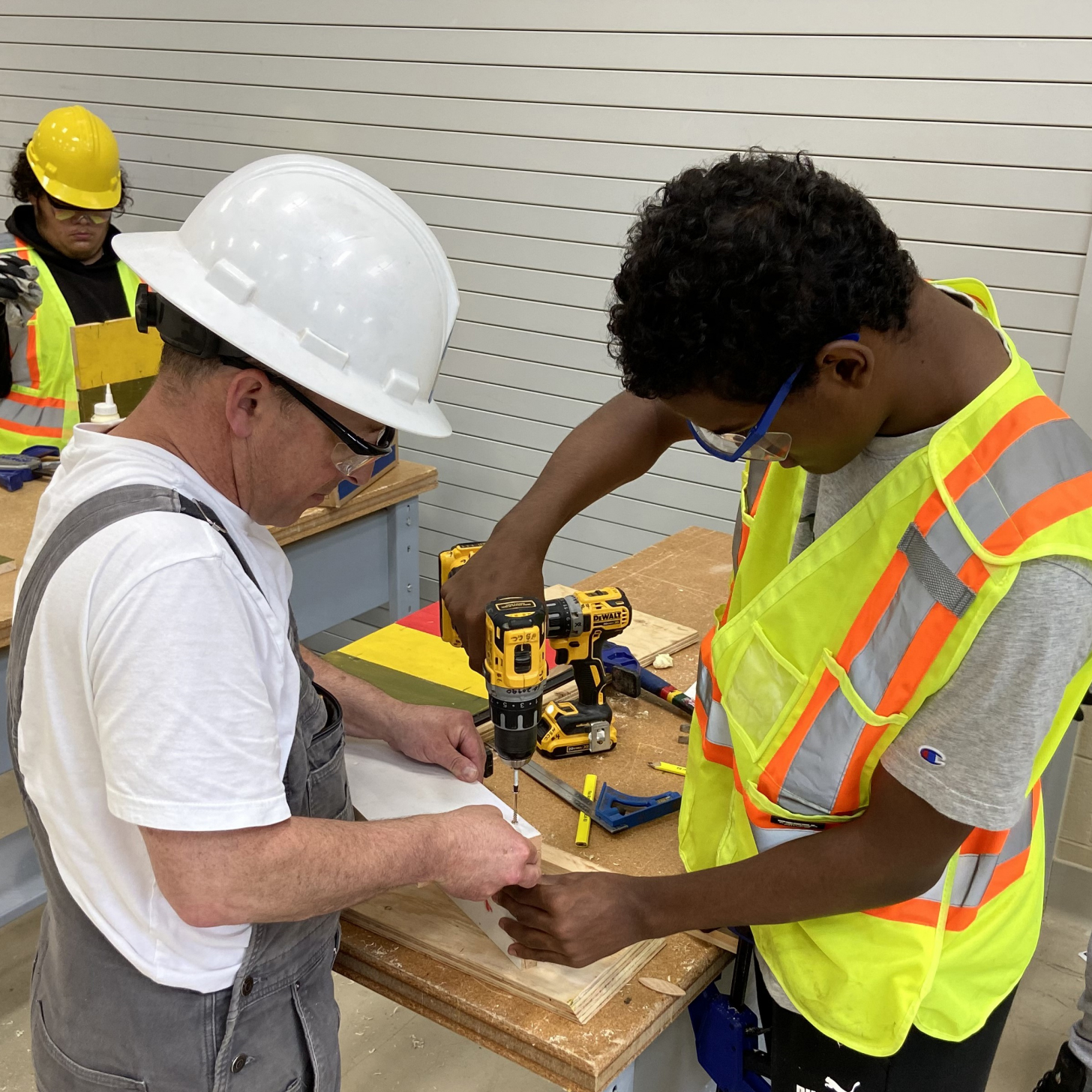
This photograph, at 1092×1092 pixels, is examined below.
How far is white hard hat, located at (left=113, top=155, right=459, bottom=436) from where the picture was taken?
1.21 metres

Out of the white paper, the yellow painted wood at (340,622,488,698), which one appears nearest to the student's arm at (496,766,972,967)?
the white paper

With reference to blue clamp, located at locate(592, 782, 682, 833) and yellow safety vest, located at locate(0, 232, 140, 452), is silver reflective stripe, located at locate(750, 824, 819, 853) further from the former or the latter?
yellow safety vest, located at locate(0, 232, 140, 452)

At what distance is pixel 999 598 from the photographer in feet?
3.50

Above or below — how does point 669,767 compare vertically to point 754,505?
below

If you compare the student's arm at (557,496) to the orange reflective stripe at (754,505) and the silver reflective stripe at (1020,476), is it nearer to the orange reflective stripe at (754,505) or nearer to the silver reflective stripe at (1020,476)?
the orange reflective stripe at (754,505)

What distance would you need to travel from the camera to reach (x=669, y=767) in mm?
2023

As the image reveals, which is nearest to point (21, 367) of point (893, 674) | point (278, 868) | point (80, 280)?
point (80, 280)

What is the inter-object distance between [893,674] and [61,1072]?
1.21 meters

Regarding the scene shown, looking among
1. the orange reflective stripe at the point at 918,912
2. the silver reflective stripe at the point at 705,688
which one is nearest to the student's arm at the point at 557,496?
the silver reflective stripe at the point at 705,688

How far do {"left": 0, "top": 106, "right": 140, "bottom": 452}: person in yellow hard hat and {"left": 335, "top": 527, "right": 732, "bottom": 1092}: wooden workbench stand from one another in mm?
2931

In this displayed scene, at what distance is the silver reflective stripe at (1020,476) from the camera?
43.2 inches

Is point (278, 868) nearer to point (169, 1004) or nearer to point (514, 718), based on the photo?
point (169, 1004)

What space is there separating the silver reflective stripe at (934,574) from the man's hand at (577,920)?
2.06 feet

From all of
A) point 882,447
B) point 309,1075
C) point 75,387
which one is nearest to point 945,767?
point 882,447
